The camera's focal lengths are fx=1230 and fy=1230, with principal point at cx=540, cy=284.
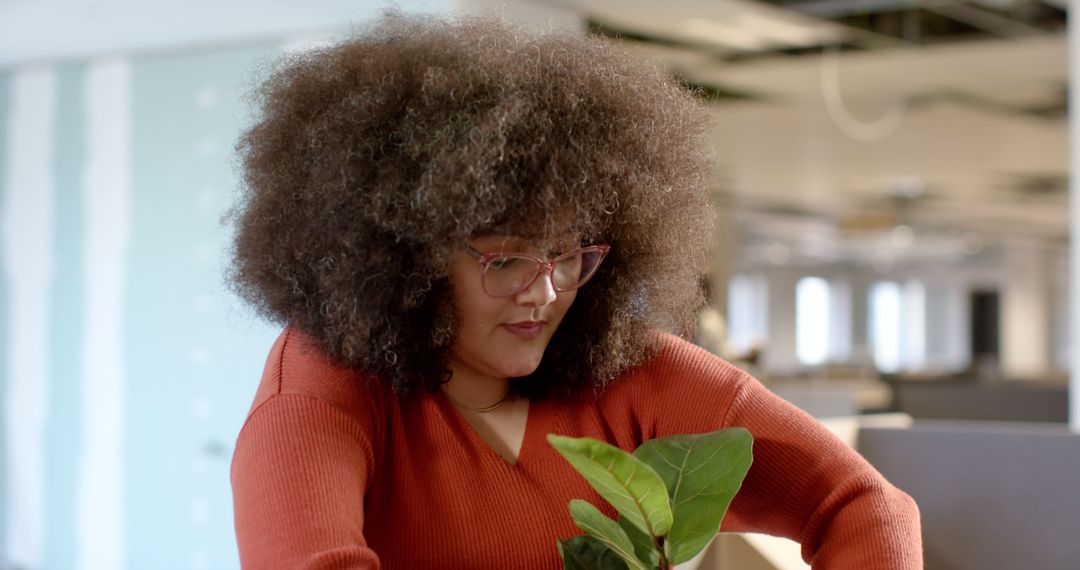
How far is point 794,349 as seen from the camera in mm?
21516

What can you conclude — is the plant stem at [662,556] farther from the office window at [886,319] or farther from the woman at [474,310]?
the office window at [886,319]

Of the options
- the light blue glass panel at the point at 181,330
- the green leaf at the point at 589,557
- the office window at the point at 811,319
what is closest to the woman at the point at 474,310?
the green leaf at the point at 589,557

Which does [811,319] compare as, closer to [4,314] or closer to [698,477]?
[4,314]

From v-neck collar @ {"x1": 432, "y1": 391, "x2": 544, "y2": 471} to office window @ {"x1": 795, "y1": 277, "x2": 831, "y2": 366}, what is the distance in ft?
67.5

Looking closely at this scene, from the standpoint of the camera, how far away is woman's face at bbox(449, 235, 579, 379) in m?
1.25

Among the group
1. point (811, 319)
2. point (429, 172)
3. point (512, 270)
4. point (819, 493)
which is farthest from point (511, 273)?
point (811, 319)

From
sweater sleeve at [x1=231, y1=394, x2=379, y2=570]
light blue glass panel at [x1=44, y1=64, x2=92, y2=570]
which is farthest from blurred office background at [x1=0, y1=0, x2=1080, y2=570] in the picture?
sweater sleeve at [x1=231, y1=394, x2=379, y2=570]

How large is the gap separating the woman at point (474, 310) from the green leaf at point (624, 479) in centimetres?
22

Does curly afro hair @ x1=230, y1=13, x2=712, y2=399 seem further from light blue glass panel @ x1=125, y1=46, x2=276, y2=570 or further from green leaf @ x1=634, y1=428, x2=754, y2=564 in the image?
light blue glass panel @ x1=125, y1=46, x2=276, y2=570

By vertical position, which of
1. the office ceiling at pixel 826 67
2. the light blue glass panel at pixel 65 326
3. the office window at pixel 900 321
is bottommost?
the office window at pixel 900 321

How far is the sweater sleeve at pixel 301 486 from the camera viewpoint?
109cm

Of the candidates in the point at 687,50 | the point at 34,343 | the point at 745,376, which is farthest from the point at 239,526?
the point at 687,50

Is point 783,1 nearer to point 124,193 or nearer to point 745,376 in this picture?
point 124,193

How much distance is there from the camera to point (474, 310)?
1.28m
